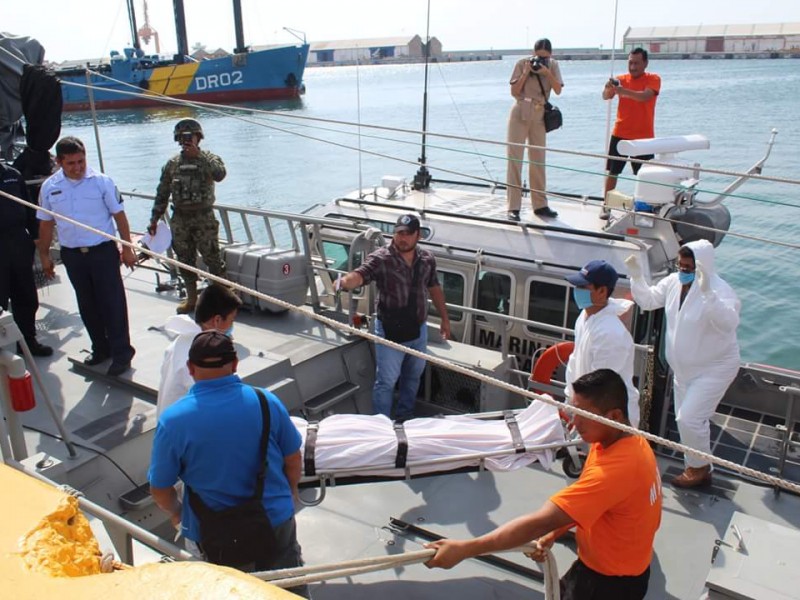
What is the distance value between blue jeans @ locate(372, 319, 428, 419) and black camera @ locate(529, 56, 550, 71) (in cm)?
320

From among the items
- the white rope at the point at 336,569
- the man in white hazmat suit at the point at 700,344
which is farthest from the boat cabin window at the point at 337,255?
the white rope at the point at 336,569

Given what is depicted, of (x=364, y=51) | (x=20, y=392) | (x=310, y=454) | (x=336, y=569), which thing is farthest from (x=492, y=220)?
(x=364, y=51)

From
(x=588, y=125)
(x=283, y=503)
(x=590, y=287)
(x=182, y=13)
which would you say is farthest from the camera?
(x=182, y=13)

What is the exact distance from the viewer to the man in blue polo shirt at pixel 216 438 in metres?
2.80

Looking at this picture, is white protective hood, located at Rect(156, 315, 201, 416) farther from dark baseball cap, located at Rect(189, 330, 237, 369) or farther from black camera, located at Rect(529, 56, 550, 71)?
black camera, located at Rect(529, 56, 550, 71)

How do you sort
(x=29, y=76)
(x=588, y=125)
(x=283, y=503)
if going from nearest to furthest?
(x=283, y=503)
(x=29, y=76)
(x=588, y=125)

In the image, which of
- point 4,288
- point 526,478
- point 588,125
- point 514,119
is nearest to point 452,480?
point 526,478

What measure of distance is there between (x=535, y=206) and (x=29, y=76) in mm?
5055

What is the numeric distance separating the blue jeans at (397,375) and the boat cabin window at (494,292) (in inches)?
63.1

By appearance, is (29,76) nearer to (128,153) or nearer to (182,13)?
(128,153)

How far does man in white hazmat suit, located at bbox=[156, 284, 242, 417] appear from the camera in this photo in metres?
3.66

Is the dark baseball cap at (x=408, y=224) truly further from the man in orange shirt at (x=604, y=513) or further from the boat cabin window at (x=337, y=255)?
the man in orange shirt at (x=604, y=513)

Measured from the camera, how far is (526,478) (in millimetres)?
4895

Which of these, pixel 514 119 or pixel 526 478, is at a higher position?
pixel 514 119
